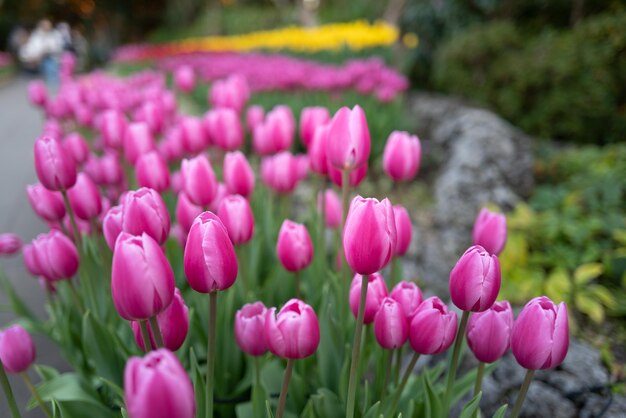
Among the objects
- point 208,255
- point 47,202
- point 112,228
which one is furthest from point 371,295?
point 47,202

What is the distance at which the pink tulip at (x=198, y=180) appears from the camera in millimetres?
1422

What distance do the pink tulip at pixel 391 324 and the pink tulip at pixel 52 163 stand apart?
3.01ft

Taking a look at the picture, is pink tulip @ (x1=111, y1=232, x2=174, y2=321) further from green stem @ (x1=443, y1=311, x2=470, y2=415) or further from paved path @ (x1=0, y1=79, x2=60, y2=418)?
paved path @ (x1=0, y1=79, x2=60, y2=418)

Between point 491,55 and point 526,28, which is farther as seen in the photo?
point 526,28

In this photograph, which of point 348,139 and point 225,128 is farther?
point 225,128

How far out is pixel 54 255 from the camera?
4.48 feet

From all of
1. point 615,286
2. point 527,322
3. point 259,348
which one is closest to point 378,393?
point 259,348

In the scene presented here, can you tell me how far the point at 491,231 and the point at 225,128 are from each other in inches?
44.6

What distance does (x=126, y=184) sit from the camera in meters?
2.33

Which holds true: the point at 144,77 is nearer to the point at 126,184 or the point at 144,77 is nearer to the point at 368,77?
the point at 368,77

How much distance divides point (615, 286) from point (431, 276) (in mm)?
1004

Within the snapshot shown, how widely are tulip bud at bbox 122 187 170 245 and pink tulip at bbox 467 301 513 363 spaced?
0.72 metres

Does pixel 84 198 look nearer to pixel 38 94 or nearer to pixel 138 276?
pixel 138 276

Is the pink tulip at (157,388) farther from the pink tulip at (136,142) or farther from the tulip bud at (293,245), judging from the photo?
the pink tulip at (136,142)
